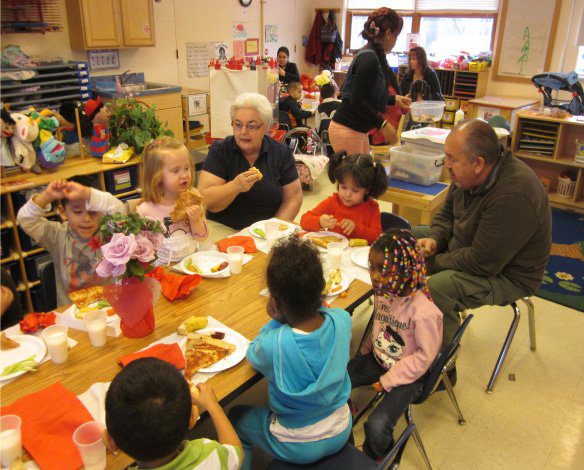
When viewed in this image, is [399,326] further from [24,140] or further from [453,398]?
[24,140]

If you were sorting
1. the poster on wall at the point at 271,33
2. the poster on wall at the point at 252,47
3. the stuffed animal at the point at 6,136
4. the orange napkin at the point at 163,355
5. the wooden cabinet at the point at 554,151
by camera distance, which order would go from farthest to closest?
the poster on wall at the point at 271,33 → the poster on wall at the point at 252,47 → the wooden cabinet at the point at 554,151 → the stuffed animal at the point at 6,136 → the orange napkin at the point at 163,355

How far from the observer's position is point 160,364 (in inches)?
44.8

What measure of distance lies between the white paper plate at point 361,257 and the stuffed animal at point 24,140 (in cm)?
212

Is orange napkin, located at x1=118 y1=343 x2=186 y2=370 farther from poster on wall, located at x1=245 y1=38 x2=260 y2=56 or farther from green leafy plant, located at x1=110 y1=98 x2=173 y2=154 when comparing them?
poster on wall, located at x1=245 y1=38 x2=260 y2=56

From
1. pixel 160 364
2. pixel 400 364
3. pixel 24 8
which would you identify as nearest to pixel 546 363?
pixel 400 364

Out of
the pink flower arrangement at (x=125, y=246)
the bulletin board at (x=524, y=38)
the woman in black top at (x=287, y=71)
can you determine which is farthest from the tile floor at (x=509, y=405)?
the bulletin board at (x=524, y=38)

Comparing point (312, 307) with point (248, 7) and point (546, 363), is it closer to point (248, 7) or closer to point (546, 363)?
point (546, 363)

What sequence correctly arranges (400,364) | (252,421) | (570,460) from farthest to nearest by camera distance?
(570,460) < (400,364) < (252,421)

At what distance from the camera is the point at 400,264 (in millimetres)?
1691

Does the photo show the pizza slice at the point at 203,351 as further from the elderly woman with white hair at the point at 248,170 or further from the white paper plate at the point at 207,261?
the elderly woman with white hair at the point at 248,170

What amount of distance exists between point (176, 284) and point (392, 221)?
48.7 inches

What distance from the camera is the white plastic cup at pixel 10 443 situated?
44.2 inches

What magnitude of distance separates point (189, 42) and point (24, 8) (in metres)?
2.12

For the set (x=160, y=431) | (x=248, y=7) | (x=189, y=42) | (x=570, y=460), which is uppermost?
(x=248, y=7)
